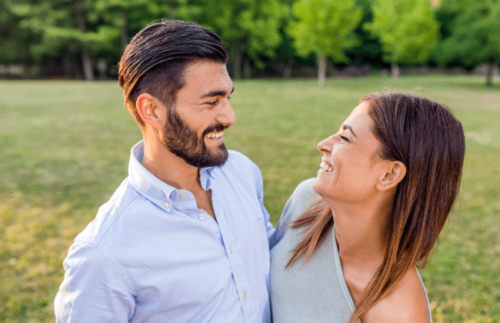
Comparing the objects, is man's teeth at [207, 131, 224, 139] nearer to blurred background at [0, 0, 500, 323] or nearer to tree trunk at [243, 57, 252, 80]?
blurred background at [0, 0, 500, 323]

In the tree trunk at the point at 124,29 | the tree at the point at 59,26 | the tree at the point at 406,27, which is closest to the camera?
the tree at the point at 59,26

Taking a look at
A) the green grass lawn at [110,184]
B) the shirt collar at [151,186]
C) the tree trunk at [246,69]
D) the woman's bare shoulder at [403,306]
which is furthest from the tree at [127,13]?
the woman's bare shoulder at [403,306]

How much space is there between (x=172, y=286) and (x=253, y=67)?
45560mm

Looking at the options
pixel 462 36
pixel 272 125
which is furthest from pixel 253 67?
pixel 272 125

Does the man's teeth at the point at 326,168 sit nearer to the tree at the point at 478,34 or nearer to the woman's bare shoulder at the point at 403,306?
the woman's bare shoulder at the point at 403,306

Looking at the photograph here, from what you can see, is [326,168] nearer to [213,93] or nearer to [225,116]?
[225,116]

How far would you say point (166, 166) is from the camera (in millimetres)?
2078

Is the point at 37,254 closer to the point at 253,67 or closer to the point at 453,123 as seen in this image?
the point at 453,123

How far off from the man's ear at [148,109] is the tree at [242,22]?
1434 inches

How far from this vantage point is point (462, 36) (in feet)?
111

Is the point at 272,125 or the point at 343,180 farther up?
the point at 343,180

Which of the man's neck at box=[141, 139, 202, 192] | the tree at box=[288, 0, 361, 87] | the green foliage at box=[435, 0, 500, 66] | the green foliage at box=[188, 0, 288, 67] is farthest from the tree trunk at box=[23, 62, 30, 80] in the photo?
the green foliage at box=[435, 0, 500, 66]

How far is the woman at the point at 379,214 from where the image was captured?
1.77 metres

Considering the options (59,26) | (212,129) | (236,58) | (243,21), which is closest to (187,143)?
(212,129)
